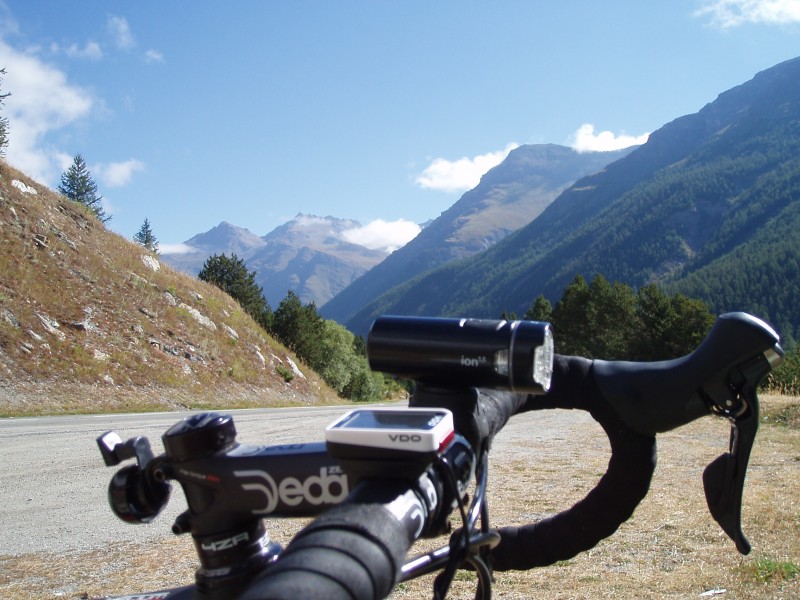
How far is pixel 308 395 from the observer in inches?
1240

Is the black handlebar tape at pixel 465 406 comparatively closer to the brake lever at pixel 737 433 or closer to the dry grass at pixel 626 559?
the brake lever at pixel 737 433

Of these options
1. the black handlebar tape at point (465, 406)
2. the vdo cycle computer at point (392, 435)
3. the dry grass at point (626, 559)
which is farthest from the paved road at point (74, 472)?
the vdo cycle computer at point (392, 435)

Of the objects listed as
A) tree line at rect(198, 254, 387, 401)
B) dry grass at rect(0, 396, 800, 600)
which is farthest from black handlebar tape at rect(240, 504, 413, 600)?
tree line at rect(198, 254, 387, 401)

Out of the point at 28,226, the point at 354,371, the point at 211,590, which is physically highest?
the point at 28,226

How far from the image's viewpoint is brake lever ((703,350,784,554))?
112 cm

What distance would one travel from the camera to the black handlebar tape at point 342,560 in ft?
2.01

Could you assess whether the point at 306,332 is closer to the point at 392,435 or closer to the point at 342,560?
the point at 392,435

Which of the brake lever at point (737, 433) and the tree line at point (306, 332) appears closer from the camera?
the brake lever at point (737, 433)

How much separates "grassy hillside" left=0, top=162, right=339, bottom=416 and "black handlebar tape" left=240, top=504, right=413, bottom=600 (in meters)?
18.3

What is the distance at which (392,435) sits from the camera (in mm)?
828

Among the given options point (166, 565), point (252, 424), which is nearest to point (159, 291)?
point (252, 424)

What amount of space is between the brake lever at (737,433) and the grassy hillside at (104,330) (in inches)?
719

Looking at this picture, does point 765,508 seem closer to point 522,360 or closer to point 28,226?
point 522,360

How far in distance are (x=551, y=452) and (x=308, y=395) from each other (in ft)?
80.1
